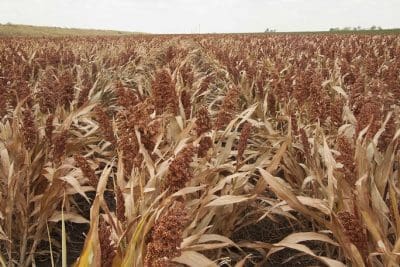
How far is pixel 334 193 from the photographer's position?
6.89 ft

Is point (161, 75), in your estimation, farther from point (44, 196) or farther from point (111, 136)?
point (44, 196)

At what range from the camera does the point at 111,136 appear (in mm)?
2012

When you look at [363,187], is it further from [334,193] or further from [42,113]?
[42,113]

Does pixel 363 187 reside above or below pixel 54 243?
above

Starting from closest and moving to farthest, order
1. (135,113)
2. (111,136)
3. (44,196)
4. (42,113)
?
(135,113)
(111,136)
(44,196)
(42,113)

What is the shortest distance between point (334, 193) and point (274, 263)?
58cm

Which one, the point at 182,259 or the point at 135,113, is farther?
the point at 135,113

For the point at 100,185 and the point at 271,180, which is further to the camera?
the point at 271,180

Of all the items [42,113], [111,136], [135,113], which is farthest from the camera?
[42,113]

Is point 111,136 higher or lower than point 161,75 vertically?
lower

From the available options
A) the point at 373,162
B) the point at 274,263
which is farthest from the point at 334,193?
the point at 274,263

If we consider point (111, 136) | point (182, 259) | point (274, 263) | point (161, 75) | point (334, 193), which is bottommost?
point (274, 263)

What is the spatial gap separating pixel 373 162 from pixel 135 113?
126 centimetres

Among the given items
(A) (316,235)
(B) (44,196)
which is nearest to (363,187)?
(A) (316,235)
